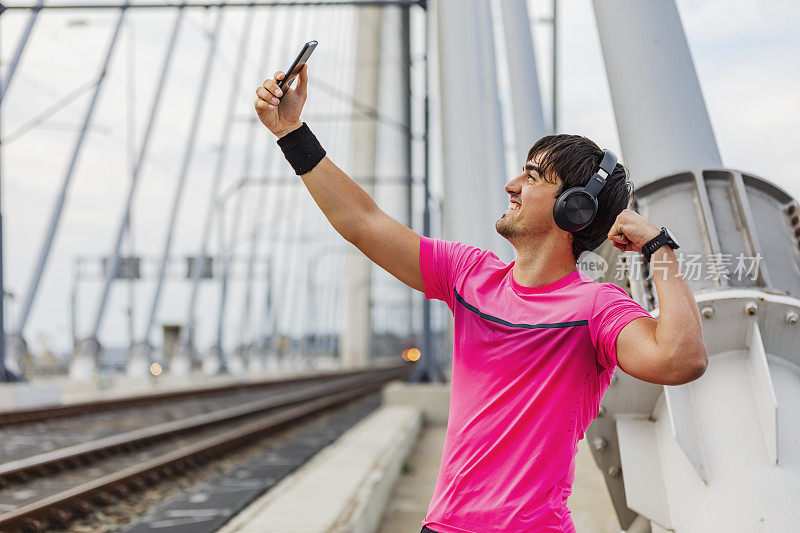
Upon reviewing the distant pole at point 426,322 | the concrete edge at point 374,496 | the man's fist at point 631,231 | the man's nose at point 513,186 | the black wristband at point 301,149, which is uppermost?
the distant pole at point 426,322

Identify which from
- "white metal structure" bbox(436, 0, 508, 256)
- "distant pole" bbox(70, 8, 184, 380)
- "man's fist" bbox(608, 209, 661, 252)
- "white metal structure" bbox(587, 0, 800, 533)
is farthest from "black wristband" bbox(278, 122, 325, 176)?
"distant pole" bbox(70, 8, 184, 380)

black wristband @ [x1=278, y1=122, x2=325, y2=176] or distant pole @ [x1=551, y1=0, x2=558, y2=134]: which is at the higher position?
distant pole @ [x1=551, y1=0, x2=558, y2=134]

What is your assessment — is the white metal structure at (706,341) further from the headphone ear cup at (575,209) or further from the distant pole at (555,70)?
the distant pole at (555,70)

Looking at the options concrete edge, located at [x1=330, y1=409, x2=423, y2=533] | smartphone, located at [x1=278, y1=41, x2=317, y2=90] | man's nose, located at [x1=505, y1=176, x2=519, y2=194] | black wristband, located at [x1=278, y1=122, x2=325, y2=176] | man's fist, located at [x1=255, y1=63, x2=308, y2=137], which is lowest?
concrete edge, located at [x1=330, y1=409, x2=423, y2=533]

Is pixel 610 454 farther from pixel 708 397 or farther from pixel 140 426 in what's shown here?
pixel 140 426

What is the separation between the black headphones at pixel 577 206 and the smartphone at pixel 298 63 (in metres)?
0.64

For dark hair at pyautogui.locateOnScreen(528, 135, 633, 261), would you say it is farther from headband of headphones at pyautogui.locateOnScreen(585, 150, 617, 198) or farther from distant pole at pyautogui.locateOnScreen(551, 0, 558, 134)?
distant pole at pyautogui.locateOnScreen(551, 0, 558, 134)

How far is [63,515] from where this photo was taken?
631cm

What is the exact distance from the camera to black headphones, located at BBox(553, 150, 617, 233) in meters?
1.70

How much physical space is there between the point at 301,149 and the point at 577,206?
0.63 metres

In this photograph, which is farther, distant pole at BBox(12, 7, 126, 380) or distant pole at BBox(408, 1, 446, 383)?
distant pole at BBox(408, 1, 446, 383)

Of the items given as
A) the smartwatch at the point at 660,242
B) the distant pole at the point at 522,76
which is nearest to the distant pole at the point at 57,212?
the distant pole at the point at 522,76

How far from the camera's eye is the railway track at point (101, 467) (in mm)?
6344

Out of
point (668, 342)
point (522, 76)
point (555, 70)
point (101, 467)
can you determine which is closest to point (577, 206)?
point (668, 342)
